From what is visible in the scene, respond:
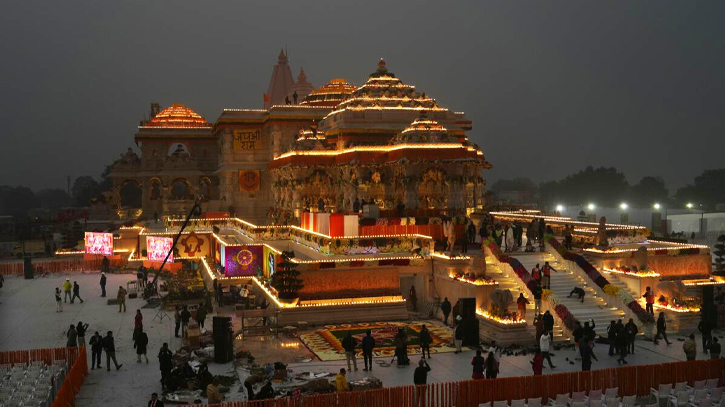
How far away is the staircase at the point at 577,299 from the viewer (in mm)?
22391

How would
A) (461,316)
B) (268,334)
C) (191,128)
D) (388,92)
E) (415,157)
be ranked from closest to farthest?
(461,316) < (268,334) < (415,157) < (388,92) < (191,128)

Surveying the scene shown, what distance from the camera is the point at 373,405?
13.8 m

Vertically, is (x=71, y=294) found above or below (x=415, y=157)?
below

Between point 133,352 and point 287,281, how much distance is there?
5.42 metres

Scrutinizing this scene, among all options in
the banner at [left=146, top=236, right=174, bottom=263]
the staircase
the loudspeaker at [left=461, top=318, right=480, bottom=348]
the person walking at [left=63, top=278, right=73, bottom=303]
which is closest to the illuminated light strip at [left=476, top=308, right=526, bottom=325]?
the loudspeaker at [left=461, top=318, right=480, bottom=348]

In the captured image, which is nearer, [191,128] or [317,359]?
[317,359]

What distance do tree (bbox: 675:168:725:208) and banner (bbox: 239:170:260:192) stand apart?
45.7 metres

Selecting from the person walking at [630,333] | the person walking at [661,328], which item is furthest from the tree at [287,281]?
the person walking at [661,328]

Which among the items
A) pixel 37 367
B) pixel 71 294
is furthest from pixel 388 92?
pixel 37 367

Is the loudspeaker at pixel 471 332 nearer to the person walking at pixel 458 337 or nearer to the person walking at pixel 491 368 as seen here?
the person walking at pixel 458 337

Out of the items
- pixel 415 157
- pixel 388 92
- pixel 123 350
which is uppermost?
pixel 388 92

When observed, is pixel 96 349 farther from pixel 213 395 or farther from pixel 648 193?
pixel 648 193

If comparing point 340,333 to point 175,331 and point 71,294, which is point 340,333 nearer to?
point 175,331

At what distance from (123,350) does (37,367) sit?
3.99m
